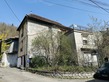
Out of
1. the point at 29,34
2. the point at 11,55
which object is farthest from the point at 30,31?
the point at 11,55

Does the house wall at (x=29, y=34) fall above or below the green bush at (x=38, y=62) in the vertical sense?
above

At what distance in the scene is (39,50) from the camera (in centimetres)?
2091

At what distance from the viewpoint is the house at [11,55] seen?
93.1 feet

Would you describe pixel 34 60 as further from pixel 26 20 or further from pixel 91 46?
pixel 91 46

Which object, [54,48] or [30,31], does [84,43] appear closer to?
[54,48]

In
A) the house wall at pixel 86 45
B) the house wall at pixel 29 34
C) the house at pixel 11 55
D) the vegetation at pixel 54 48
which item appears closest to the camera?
the vegetation at pixel 54 48

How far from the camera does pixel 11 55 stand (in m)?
29.2

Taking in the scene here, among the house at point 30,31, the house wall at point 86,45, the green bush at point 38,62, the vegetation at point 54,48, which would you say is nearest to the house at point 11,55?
the house at point 30,31

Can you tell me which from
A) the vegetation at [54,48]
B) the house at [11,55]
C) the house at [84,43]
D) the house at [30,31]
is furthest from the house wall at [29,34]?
the house at [11,55]

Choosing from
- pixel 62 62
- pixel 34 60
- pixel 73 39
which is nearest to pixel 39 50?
pixel 34 60

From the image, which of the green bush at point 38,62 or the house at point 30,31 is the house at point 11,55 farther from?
the green bush at point 38,62

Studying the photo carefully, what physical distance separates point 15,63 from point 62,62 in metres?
12.9

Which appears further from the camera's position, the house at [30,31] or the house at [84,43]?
the house at [30,31]

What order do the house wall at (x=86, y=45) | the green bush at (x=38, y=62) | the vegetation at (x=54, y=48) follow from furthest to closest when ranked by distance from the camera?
the house wall at (x=86, y=45), the green bush at (x=38, y=62), the vegetation at (x=54, y=48)
